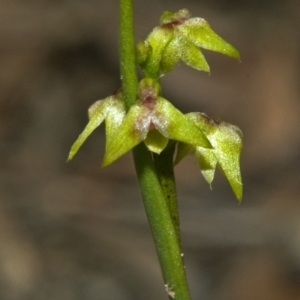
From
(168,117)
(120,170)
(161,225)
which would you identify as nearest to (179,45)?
(168,117)

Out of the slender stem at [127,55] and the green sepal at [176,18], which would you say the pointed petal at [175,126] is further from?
the green sepal at [176,18]

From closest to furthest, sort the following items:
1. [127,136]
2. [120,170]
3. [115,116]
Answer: [127,136] → [115,116] → [120,170]

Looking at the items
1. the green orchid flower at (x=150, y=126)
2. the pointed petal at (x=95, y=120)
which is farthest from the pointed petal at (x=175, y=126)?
the pointed petal at (x=95, y=120)

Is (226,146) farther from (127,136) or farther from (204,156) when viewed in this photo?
(127,136)

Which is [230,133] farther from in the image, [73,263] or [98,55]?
[98,55]

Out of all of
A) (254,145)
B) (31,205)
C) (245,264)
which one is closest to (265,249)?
(245,264)
